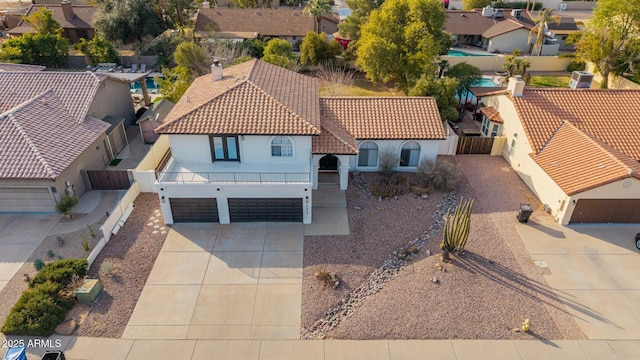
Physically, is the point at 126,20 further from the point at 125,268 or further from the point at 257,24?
the point at 125,268

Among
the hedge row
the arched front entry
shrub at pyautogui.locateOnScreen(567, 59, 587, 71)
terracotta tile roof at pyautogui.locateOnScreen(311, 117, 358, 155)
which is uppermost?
terracotta tile roof at pyautogui.locateOnScreen(311, 117, 358, 155)

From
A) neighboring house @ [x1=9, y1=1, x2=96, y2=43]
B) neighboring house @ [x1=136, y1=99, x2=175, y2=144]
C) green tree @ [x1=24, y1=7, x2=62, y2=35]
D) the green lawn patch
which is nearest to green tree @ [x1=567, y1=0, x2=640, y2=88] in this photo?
the green lawn patch

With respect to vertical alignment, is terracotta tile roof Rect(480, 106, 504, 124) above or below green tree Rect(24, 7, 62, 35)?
below

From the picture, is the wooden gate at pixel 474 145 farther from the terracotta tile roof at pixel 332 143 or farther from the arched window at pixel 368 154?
the terracotta tile roof at pixel 332 143

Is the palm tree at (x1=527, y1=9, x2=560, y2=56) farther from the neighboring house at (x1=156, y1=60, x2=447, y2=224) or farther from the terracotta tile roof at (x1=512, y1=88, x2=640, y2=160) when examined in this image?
the neighboring house at (x1=156, y1=60, x2=447, y2=224)

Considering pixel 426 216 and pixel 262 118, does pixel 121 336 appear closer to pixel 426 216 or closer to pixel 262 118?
pixel 262 118

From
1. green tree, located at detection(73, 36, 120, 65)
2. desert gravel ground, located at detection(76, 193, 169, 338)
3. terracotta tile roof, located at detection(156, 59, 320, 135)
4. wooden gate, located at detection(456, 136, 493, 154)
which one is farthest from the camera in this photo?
green tree, located at detection(73, 36, 120, 65)
